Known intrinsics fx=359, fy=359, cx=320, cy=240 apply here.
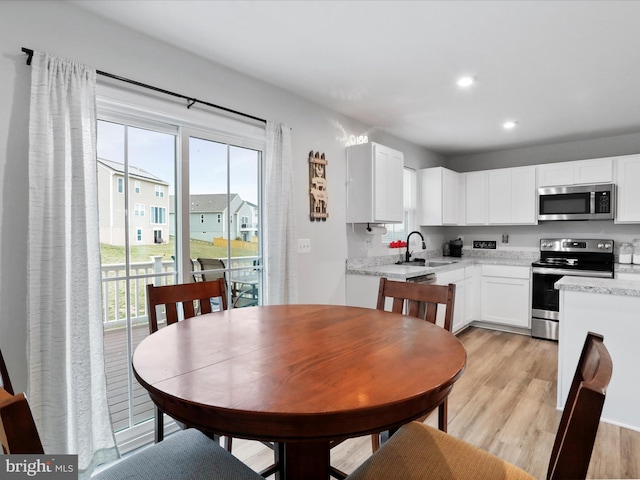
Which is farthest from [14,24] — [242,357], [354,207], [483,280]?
[483,280]

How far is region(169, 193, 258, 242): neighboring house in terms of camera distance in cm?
250

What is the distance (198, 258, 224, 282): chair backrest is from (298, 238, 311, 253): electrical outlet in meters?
0.72

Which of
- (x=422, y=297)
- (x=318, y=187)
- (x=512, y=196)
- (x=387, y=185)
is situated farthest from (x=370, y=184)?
(x=512, y=196)

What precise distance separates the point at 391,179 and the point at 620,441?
8.78 ft

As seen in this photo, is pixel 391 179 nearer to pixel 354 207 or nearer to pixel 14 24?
pixel 354 207

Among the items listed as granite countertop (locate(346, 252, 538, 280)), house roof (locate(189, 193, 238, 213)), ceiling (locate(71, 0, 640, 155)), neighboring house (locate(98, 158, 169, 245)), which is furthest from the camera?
granite countertop (locate(346, 252, 538, 280))

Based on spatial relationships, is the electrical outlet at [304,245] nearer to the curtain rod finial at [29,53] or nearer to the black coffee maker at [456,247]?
the curtain rod finial at [29,53]

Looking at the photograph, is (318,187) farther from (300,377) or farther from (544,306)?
(544,306)

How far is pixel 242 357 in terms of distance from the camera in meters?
1.16

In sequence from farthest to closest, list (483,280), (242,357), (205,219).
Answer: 1. (483,280)
2. (205,219)
3. (242,357)

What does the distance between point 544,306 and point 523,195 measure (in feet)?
4.75

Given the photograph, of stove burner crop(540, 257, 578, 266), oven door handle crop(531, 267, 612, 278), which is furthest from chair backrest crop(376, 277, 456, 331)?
stove burner crop(540, 257, 578, 266)

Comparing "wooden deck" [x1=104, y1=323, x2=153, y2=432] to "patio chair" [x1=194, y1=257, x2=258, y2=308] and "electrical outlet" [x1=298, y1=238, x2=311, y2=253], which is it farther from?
"electrical outlet" [x1=298, y1=238, x2=311, y2=253]

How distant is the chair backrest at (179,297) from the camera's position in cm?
171
